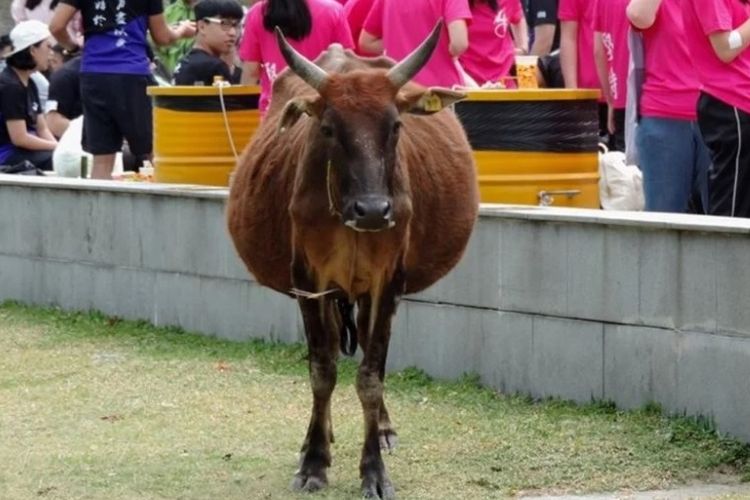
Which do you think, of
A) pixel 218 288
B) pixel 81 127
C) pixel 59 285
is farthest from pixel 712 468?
pixel 81 127

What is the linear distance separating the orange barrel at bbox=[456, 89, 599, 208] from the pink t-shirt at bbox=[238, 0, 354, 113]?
1285mm

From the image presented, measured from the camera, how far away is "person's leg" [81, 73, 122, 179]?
13031 mm

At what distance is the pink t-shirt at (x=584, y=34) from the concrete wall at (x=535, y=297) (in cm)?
270

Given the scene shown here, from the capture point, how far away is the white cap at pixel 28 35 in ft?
50.0

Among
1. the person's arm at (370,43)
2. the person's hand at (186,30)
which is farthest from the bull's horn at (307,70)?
the person's hand at (186,30)

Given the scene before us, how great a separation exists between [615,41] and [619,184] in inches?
36.8

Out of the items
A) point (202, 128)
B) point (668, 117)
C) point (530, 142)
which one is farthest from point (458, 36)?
point (202, 128)

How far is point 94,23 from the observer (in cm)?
1302

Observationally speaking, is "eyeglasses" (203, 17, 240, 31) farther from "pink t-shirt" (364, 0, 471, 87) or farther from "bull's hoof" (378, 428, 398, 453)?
"bull's hoof" (378, 428, 398, 453)

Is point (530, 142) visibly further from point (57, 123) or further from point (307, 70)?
point (57, 123)

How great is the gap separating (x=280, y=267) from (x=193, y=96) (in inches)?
146

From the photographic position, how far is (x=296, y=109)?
782cm

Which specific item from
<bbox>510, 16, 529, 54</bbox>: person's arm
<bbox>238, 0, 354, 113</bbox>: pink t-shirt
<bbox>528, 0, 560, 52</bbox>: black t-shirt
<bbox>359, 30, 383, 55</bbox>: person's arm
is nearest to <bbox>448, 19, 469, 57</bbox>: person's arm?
<bbox>238, 0, 354, 113</bbox>: pink t-shirt

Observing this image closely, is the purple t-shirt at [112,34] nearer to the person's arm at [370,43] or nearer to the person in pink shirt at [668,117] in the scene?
the person's arm at [370,43]
